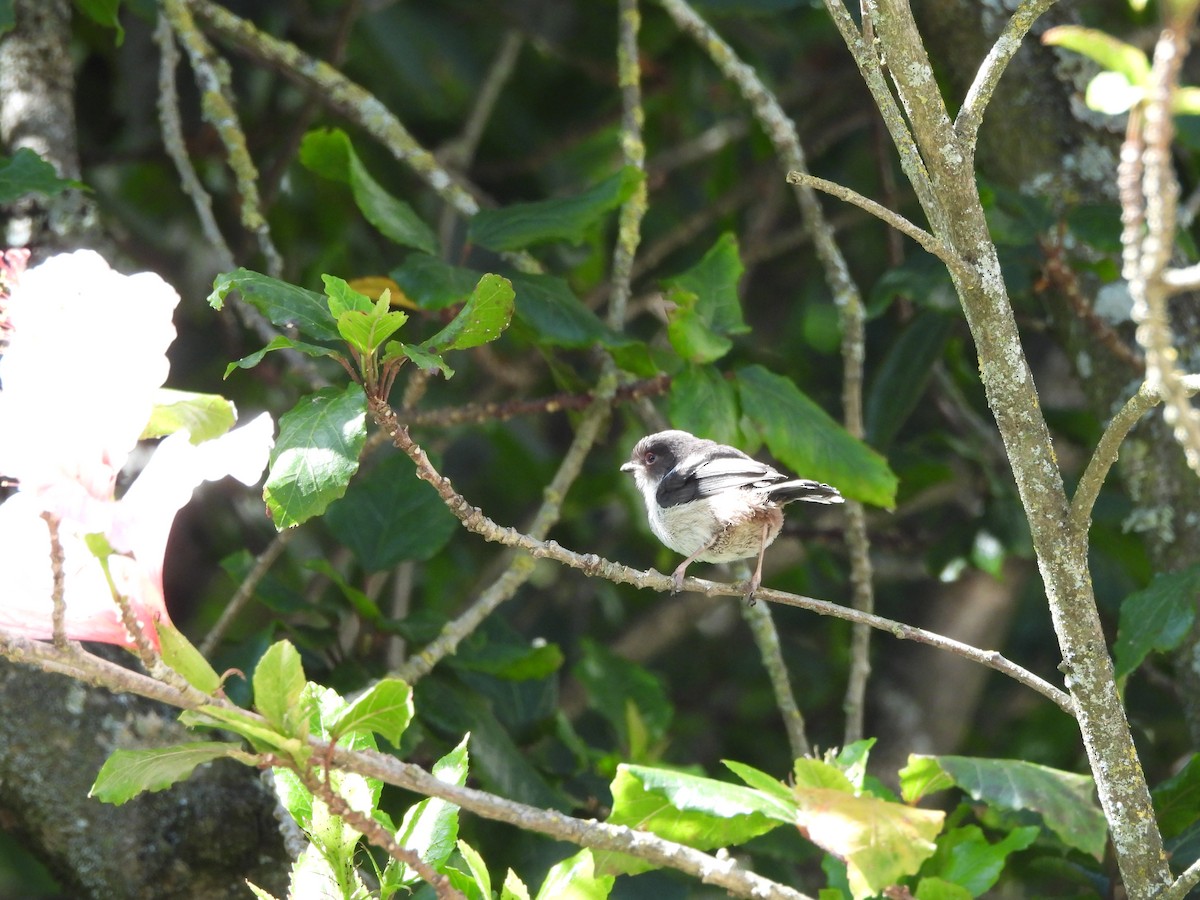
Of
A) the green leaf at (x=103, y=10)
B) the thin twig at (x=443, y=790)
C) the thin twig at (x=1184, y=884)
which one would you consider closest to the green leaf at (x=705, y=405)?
the thin twig at (x=443, y=790)

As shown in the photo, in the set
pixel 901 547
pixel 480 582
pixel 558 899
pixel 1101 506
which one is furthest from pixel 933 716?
pixel 558 899

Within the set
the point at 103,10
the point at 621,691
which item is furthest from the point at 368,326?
the point at 621,691

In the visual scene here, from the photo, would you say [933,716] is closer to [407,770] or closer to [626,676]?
[626,676]

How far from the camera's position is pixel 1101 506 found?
13.5 feet

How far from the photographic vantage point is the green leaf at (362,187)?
283 centimetres

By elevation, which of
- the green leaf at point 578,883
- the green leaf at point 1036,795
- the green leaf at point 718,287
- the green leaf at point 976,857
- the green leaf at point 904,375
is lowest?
the green leaf at point 578,883

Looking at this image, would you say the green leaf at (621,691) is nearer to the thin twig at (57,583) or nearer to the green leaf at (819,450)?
the green leaf at (819,450)

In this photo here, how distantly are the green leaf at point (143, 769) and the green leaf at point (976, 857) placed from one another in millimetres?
1279

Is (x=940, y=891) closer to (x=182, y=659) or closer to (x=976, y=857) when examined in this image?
(x=976, y=857)

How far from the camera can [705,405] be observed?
284 centimetres

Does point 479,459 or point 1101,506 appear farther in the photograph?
point 479,459

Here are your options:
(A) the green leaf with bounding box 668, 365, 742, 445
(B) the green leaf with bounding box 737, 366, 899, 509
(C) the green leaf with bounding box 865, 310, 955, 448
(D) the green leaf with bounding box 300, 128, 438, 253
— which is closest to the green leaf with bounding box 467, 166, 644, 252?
(D) the green leaf with bounding box 300, 128, 438, 253

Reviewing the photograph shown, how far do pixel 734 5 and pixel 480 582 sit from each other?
228 cm

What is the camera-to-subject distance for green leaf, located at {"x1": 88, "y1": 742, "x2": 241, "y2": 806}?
1.78 m
